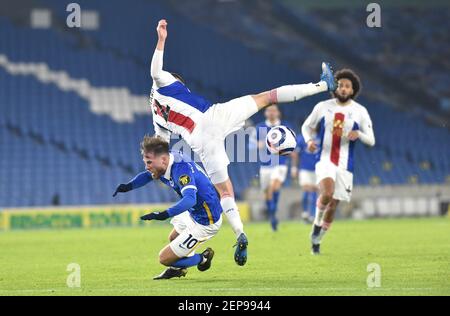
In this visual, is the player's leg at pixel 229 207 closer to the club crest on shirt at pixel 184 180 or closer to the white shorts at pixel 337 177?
the club crest on shirt at pixel 184 180

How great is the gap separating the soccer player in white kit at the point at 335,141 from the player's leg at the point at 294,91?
196 centimetres

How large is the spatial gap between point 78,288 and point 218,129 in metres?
2.47

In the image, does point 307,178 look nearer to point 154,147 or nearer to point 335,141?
point 335,141

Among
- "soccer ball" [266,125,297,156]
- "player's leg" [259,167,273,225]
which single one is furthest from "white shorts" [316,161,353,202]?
"player's leg" [259,167,273,225]

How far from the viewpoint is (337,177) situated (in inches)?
469

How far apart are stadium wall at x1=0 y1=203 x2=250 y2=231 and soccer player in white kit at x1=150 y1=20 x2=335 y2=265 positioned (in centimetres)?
1100

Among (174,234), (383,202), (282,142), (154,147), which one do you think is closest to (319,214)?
(282,142)

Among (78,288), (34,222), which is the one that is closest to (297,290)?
(78,288)

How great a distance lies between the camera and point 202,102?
9.93 meters

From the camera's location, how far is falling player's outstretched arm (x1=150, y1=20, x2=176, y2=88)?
368 inches

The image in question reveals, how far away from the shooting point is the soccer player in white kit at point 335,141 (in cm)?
1175

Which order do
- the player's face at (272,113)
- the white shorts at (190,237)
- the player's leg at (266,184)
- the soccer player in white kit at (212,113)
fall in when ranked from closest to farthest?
the white shorts at (190,237)
the soccer player in white kit at (212,113)
the player's face at (272,113)
the player's leg at (266,184)

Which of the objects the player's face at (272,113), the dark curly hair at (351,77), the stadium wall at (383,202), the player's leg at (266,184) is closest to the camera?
the dark curly hair at (351,77)

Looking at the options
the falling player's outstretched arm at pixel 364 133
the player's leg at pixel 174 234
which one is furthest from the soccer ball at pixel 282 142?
the falling player's outstretched arm at pixel 364 133
